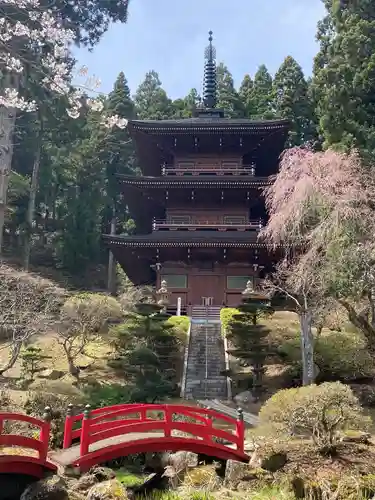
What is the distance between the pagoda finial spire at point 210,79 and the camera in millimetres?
33156

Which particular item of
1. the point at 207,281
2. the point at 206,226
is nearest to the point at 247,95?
the point at 206,226

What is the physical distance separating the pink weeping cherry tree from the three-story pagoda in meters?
7.08

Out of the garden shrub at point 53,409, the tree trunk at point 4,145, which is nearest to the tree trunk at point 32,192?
the tree trunk at point 4,145

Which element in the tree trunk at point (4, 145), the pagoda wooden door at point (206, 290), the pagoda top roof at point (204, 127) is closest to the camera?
the tree trunk at point (4, 145)

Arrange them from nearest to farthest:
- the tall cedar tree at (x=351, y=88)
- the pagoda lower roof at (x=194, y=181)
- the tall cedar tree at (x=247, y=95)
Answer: the tall cedar tree at (x=351, y=88)
the pagoda lower roof at (x=194, y=181)
the tall cedar tree at (x=247, y=95)

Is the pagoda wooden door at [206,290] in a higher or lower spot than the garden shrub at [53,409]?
higher

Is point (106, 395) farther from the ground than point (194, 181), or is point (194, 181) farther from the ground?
point (194, 181)

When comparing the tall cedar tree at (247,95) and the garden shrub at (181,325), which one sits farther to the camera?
the tall cedar tree at (247,95)

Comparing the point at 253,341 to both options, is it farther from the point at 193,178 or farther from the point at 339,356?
the point at 193,178

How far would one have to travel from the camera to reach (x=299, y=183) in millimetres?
14000

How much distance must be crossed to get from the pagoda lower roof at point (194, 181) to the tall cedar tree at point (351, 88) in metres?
4.19

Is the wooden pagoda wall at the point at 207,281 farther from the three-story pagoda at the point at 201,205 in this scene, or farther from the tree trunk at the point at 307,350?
the tree trunk at the point at 307,350

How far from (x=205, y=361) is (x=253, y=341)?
2.44m

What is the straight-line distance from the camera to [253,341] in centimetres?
1530
